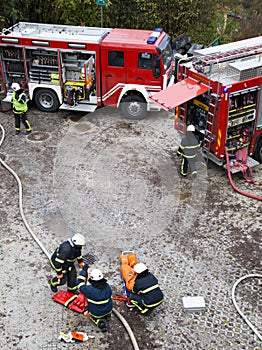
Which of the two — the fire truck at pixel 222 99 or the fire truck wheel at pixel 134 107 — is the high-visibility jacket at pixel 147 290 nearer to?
the fire truck at pixel 222 99

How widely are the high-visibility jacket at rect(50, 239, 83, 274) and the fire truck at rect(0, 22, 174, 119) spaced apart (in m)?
6.37

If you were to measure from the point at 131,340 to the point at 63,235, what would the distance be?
2.69m

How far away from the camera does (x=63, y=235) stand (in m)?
8.43

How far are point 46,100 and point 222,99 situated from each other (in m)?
5.72

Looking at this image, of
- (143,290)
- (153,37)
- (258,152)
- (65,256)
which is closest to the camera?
(143,290)

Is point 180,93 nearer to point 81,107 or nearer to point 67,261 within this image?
point 81,107

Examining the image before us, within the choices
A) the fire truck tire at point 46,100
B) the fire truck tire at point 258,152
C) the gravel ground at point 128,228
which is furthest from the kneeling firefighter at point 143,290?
the fire truck tire at point 46,100

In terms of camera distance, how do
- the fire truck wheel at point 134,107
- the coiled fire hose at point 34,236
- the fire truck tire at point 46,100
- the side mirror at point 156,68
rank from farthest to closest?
1. the fire truck tire at point 46,100
2. the fire truck wheel at point 134,107
3. the side mirror at point 156,68
4. the coiled fire hose at point 34,236

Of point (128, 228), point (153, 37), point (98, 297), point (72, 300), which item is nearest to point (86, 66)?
point (153, 37)

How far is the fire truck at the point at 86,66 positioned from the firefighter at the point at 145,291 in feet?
21.7

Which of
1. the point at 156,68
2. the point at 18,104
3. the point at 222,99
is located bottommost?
the point at 18,104

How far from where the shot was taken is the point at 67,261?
6773 millimetres

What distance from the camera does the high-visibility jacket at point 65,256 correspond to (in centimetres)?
668

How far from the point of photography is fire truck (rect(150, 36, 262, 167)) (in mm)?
9375
